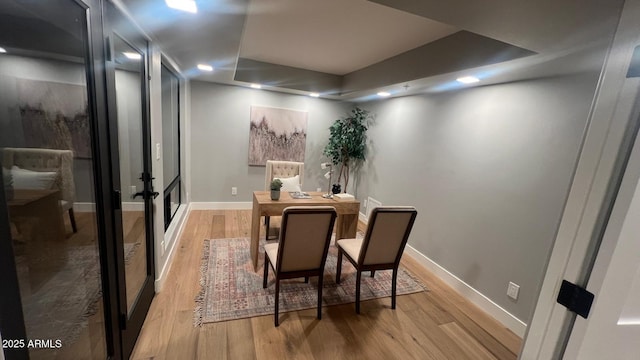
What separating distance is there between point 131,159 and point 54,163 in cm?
88

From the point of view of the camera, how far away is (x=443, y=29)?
7.30 feet

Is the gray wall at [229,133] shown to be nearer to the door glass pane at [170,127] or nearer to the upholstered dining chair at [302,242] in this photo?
the door glass pane at [170,127]

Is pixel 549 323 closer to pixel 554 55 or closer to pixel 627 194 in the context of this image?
pixel 627 194

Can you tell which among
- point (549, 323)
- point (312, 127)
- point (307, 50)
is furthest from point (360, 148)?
point (549, 323)

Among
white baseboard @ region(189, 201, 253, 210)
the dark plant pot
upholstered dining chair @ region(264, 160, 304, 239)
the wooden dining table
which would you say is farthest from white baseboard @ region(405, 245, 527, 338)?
white baseboard @ region(189, 201, 253, 210)

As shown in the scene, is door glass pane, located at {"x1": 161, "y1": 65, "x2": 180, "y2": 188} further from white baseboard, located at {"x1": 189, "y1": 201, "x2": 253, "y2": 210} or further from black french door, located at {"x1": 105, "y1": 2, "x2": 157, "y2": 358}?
black french door, located at {"x1": 105, "y1": 2, "x2": 157, "y2": 358}

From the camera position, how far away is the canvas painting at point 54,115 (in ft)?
2.78

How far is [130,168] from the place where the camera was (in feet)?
5.85

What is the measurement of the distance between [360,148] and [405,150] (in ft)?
3.39

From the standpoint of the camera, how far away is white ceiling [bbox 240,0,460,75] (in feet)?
6.51

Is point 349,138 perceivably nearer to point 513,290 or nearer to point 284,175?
point 284,175

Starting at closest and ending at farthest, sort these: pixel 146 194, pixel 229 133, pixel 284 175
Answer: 1. pixel 146 194
2. pixel 284 175
3. pixel 229 133

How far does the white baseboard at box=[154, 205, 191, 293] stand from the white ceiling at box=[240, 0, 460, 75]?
7.79ft

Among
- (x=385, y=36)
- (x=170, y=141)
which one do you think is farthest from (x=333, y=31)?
(x=170, y=141)
